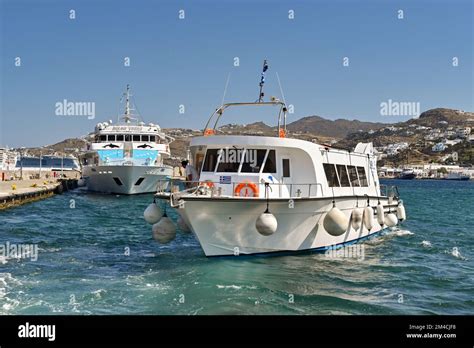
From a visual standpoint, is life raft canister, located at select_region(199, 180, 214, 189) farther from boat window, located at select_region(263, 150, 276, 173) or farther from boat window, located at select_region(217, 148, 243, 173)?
boat window, located at select_region(263, 150, 276, 173)

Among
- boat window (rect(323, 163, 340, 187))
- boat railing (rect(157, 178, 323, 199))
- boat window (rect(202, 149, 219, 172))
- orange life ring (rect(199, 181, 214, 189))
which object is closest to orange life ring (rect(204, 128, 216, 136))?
boat window (rect(202, 149, 219, 172))

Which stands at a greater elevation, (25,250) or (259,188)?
(259,188)

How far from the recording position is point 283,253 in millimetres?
15047

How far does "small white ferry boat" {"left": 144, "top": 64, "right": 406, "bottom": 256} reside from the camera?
14.0m

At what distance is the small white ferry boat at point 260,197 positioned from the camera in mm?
14047

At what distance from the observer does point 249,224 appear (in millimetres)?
14289

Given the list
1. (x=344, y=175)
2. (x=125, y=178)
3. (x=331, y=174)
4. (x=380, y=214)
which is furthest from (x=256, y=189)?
(x=125, y=178)

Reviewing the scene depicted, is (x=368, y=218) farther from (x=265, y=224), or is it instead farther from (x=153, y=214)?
(x=153, y=214)

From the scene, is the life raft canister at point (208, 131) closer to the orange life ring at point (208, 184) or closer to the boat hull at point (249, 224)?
the orange life ring at point (208, 184)

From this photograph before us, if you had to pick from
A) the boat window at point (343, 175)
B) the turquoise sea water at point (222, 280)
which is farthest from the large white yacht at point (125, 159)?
the boat window at point (343, 175)

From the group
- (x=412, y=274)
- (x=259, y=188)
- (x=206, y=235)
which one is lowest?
(x=412, y=274)
